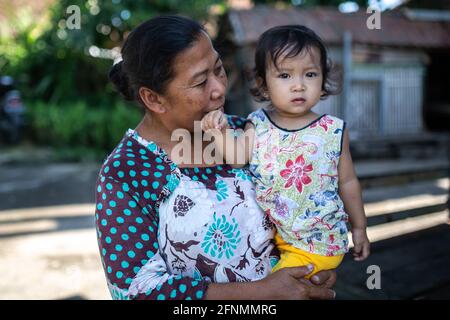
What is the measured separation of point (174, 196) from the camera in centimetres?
140

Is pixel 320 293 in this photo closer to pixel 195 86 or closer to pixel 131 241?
pixel 131 241

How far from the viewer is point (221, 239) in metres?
1.41

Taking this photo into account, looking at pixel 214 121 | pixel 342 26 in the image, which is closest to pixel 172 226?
pixel 214 121

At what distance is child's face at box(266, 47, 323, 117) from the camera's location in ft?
5.03

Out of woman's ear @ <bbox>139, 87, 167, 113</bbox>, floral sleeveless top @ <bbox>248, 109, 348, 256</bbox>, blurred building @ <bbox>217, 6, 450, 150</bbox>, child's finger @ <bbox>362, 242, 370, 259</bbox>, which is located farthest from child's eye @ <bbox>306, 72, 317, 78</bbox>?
blurred building @ <bbox>217, 6, 450, 150</bbox>

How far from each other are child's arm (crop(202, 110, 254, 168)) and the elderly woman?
0.14 feet

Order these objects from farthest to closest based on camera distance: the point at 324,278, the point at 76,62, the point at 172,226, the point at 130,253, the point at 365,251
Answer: the point at 76,62 < the point at 365,251 < the point at 324,278 < the point at 172,226 < the point at 130,253

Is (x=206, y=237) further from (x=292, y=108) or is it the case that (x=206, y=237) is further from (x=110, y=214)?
(x=292, y=108)

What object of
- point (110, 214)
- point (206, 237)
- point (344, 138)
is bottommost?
point (206, 237)

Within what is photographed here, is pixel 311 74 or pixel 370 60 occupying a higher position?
pixel 370 60

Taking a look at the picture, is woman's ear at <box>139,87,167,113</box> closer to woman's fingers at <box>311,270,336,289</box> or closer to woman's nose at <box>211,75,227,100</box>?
woman's nose at <box>211,75,227,100</box>

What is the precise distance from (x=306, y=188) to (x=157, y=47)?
25.4 inches

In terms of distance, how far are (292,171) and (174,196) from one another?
40cm
